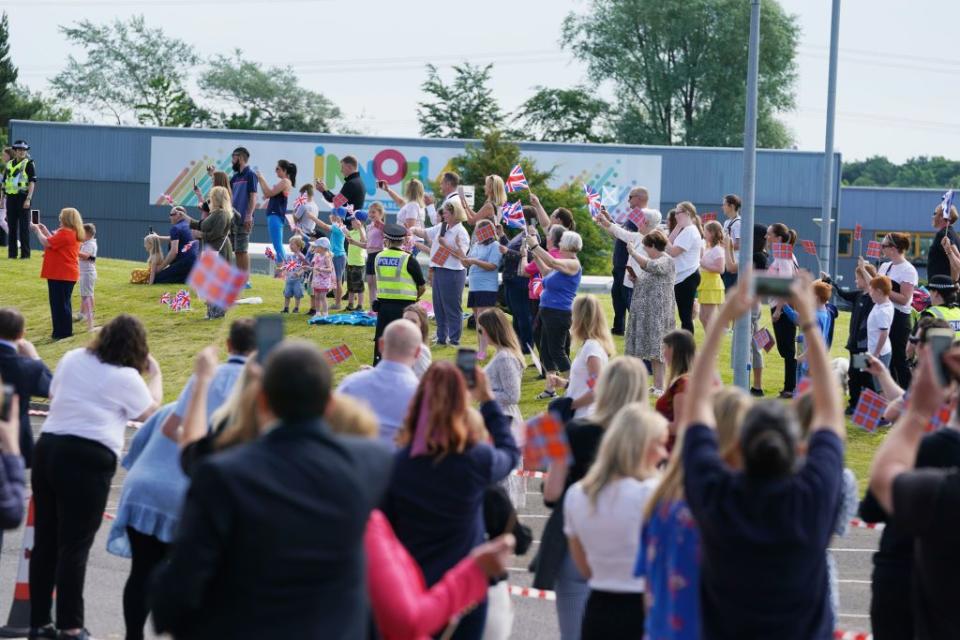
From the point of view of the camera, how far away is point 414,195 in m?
19.6

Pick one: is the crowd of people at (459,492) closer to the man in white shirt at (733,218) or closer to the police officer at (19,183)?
the man in white shirt at (733,218)

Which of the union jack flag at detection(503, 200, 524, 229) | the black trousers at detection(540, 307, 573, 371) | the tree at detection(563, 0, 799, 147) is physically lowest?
the black trousers at detection(540, 307, 573, 371)

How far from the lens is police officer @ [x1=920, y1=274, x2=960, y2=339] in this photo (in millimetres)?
13633

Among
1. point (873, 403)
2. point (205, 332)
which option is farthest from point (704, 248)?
point (873, 403)

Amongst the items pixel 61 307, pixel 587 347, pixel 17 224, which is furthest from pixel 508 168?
pixel 587 347

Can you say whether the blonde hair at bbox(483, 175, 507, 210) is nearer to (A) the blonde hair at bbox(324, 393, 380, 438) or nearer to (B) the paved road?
(B) the paved road

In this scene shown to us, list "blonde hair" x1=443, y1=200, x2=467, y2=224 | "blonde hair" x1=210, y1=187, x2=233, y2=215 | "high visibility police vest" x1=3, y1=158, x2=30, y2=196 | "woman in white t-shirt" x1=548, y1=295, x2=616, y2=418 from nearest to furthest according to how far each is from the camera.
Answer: "woman in white t-shirt" x1=548, y1=295, x2=616, y2=418, "blonde hair" x1=443, y1=200, x2=467, y2=224, "blonde hair" x1=210, y1=187, x2=233, y2=215, "high visibility police vest" x1=3, y1=158, x2=30, y2=196

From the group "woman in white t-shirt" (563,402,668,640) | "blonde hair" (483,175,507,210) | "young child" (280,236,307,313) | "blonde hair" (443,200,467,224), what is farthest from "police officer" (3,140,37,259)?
"woman in white t-shirt" (563,402,668,640)

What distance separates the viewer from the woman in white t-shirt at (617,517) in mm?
5695

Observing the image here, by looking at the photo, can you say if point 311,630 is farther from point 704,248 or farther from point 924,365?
point 704,248

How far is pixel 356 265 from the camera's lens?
66.4 feet

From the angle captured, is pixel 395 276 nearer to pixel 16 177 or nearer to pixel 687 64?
pixel 16 177

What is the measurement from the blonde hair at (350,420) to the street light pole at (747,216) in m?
9.87

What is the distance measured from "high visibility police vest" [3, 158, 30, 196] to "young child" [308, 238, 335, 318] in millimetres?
7410
